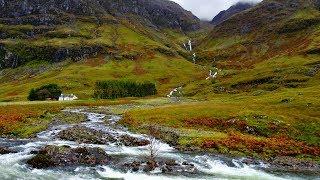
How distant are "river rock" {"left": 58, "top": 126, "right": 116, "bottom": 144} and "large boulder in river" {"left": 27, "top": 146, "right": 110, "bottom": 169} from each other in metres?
9.76

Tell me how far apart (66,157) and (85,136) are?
1766 centimetres

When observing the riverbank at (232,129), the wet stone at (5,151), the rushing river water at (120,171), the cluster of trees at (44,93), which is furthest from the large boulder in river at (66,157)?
the cluster of trees at (44,93)

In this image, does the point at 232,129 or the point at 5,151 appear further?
the point at 232,129

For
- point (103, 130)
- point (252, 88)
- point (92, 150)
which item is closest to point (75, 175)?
point (92, 150)

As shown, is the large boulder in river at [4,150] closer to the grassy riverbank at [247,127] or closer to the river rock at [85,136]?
the river rock at [85,136]

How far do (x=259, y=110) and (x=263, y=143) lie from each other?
29.6 meters

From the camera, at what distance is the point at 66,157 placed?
5744cm

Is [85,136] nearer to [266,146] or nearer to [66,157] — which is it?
[66,157]

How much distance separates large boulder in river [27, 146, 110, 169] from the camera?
54.7m

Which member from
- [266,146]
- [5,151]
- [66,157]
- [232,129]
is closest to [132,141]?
[66,157]

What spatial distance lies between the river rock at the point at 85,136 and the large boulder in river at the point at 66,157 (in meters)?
9.76

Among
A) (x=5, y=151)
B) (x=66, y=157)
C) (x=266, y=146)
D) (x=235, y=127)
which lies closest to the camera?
(x=66, y=157)

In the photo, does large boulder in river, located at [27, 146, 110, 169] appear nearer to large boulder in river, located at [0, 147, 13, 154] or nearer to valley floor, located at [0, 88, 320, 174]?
large boulder in river, located at [0, 147, 13, 154]

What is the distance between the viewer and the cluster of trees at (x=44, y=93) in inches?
6678
